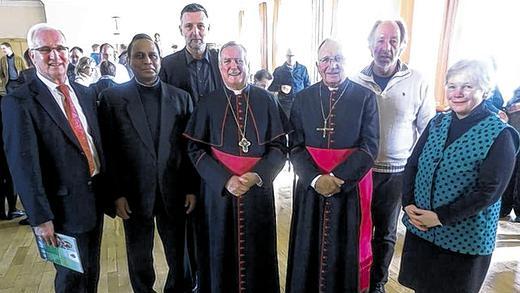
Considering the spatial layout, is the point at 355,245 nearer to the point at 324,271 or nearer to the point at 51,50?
the point at 324,271

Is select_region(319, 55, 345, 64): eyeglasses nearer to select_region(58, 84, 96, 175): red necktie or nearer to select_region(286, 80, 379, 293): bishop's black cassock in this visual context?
select_region(286, 80, 379, 293): bishop's black cassock

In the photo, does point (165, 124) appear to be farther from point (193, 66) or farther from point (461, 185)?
point (461, 185)

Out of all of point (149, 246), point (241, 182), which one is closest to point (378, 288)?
point (241, 182)

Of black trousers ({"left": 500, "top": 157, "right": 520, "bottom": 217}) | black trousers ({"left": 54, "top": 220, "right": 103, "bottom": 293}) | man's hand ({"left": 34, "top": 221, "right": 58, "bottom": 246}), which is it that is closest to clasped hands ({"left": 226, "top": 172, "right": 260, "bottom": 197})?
black trousers ({"left": 54, "top": 220, "right": 103, "bottom": 293})

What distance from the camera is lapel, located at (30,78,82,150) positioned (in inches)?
65.0

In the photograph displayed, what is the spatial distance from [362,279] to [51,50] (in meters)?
1.86

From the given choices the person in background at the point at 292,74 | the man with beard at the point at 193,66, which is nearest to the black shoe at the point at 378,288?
the man with beard at the point at 193,66

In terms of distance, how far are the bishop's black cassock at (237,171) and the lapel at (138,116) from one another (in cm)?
19

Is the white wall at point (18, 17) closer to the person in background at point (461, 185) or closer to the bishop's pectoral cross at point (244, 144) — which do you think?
the bishop's pectoral cross at point (244, 144)

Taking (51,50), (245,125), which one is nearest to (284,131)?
(245,125)

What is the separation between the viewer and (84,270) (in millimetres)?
1842

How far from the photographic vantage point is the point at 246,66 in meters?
1.95

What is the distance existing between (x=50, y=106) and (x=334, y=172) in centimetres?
133

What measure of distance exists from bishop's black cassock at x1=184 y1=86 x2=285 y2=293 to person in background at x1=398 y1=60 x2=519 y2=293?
716mm
